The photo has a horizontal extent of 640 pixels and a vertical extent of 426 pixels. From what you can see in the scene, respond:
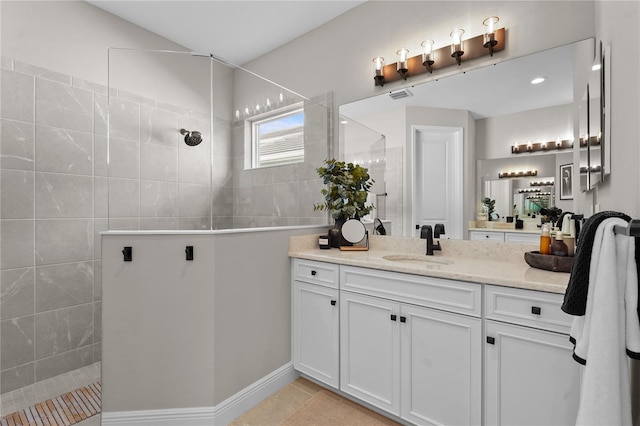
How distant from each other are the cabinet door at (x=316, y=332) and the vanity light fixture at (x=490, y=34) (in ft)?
5.77

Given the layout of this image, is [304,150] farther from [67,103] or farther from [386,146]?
[67,103]

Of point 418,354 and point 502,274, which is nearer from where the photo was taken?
point 502,274

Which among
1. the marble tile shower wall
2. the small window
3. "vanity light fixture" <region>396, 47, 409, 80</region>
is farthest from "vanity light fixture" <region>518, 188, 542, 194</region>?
the marble tile shower wall

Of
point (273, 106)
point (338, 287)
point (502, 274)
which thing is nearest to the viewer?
point (502, 274)

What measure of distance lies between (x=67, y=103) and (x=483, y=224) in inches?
120

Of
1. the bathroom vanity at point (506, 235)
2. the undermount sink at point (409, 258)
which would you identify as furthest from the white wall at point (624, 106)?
the undermount sink at point (409, 258)

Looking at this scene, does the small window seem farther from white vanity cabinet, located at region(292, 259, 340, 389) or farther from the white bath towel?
the white bath towel

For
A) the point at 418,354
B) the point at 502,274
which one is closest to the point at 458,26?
the point at 502,274

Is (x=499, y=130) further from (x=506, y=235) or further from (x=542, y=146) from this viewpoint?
(x=506, y=235)

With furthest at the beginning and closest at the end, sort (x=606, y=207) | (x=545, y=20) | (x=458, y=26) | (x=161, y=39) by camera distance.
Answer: (x=161, y=39)
(x=458, y=26)
(x=545, y=20)
(x=606, y=207)

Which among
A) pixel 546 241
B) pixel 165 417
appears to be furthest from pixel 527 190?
pixel 165 417

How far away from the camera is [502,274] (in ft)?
4.71

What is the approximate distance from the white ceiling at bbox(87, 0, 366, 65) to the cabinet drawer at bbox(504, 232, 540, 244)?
2075mm

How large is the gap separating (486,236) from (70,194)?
116 inches
